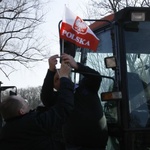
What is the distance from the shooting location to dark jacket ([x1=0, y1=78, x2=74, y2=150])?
254 centimetres

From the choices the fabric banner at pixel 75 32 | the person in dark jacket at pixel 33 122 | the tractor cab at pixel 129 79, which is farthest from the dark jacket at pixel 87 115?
the person in dark jacket at pixel 33 122

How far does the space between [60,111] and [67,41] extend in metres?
0.92

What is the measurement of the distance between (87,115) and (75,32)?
2.60 feet

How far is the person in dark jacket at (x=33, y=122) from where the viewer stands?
2.54m

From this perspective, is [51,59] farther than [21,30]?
No

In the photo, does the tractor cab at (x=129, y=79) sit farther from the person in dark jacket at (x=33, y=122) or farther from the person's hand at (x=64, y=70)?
the person in dark jacket at (x=33, y=122)

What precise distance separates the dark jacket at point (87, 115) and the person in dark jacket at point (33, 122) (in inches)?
25.4

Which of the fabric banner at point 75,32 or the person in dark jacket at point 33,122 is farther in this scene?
the fabric banner at point 75,32

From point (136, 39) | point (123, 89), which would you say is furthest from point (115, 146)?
point (136, 39)

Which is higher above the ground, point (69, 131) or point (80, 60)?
point (80, 60)

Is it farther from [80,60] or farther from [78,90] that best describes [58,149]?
[80,60]

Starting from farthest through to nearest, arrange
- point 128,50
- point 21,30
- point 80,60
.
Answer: point 21,30, point 80,60, point 128,50

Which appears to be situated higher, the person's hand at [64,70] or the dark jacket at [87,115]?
the person's hand at [64,70]

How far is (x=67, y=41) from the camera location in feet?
10.6
